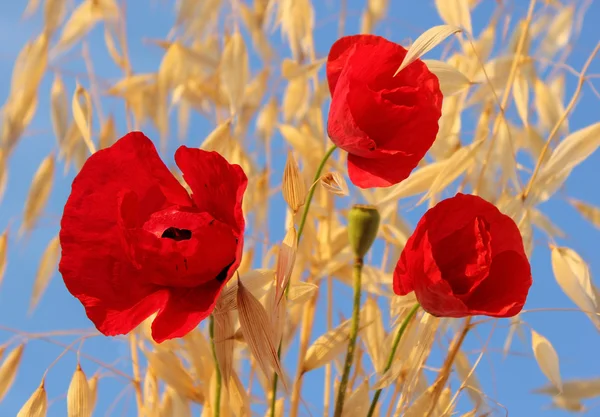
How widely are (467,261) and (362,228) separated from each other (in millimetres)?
66

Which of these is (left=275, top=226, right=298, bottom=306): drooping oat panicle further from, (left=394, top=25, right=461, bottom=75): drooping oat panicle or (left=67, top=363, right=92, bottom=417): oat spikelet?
(left=67, top=363, right=92, bottom=417): oat spikelet

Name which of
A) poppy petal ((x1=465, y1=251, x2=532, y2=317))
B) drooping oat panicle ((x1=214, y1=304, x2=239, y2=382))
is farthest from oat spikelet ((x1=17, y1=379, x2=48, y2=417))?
poppy petal ((x1=465, y1=251, x2=532, y2=317))

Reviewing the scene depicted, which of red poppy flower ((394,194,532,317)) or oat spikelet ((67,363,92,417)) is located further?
oat spikelet ((67,363,92,417))

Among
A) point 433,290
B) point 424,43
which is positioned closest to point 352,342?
point 433,290

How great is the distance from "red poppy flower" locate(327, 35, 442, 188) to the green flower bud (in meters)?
0.03

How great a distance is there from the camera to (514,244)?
42cm

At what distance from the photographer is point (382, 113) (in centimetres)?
43

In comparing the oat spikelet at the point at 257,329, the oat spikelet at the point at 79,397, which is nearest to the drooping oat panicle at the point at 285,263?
the oat spikelet at the point at 257,329

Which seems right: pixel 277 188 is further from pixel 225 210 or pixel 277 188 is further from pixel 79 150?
pixel 225 210

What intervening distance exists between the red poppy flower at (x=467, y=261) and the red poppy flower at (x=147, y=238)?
97 millimetres

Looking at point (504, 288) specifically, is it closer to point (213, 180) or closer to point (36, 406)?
point (213, 180)

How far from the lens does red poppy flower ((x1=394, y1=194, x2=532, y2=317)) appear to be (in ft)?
1.34

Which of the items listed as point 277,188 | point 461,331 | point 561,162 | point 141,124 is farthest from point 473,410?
point 141,124

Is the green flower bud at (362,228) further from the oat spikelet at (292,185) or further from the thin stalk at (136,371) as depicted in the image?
the thin stalk at (136,371)
